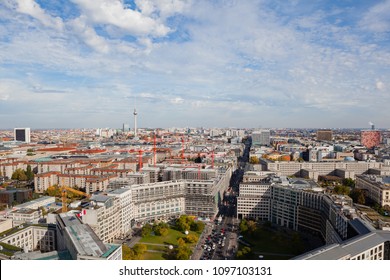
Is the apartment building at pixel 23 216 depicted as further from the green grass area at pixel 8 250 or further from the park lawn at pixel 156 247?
the park lawn at pixel 156 247

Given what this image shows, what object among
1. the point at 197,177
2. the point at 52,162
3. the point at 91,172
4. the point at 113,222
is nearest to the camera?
the point at 113,222

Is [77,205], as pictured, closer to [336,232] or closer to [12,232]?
[12,232]

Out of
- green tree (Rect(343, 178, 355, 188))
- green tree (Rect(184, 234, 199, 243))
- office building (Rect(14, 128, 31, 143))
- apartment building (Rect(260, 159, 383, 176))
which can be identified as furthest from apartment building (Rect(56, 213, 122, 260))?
office building (Rect(14, 128, 31, 143))

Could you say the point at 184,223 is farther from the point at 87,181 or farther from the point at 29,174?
the point at 29,174

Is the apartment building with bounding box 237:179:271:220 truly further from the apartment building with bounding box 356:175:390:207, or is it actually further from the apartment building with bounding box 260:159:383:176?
the apartment building with bounding box 260:159:383:176

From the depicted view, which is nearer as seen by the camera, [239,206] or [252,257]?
[252,257]

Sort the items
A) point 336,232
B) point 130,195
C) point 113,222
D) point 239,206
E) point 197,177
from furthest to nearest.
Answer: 1. point 197,177
2. point 239,206
3. point 130,195
4. point 113,222
5. point 336,232
